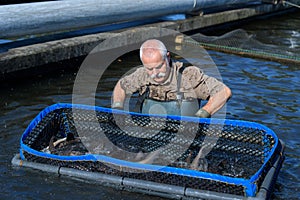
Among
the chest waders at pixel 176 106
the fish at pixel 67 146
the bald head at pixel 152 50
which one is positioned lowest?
the fish at pixel 67 146

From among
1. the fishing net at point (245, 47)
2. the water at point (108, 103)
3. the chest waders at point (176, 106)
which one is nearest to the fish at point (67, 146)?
the water at point (108, 103)

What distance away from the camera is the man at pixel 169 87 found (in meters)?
5.75

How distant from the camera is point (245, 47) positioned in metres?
11.6

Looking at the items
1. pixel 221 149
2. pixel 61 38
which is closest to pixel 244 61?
pixel 61 38

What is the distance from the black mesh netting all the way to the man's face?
1.65 feet

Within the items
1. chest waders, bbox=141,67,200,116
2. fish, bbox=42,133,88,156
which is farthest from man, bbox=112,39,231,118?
fish, bbox=42,133,88,156

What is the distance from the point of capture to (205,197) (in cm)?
482

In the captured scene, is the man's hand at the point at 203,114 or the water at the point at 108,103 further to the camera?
the man's hand at the point at 203,114

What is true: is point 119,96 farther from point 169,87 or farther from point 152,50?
point 152,50

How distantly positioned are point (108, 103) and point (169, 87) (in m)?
2.29

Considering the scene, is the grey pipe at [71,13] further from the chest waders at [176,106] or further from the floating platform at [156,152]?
the chest waders at [176,106]

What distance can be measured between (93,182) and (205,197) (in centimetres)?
129

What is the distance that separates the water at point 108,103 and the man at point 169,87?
49.9 inches

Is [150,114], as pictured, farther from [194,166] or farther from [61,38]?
[61,38]
